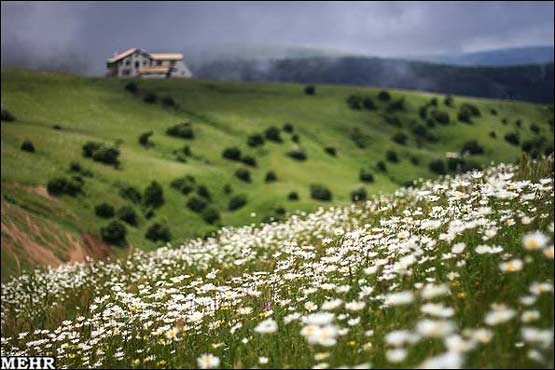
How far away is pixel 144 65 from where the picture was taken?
12225 centimetres

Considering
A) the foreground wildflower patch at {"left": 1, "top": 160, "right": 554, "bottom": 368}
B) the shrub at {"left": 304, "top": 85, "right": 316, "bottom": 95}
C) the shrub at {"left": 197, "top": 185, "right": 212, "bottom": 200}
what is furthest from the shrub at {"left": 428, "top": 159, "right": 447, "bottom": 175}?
the foreground wildflower patch at {"left": 1, "top": 160, "right": 554, "bottom": 368}

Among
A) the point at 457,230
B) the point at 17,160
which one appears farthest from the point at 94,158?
the point at 457,230

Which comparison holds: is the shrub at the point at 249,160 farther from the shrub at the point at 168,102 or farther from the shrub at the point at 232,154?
the shrub at the point at 168,102

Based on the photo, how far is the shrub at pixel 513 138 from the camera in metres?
100

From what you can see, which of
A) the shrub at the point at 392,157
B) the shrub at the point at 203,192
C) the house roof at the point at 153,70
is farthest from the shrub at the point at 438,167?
the house roof at the point at 153,70

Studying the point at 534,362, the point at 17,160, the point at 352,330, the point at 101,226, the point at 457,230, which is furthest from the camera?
the point at 17,160

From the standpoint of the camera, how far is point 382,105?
110m

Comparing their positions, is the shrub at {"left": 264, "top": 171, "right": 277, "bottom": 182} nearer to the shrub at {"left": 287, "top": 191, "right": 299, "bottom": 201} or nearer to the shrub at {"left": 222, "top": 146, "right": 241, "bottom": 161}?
the shrub at {"left": 222, "top": 146, "right": 241, "bottom": 161}

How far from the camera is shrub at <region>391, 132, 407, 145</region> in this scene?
3707 inches

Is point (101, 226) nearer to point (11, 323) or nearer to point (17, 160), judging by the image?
point (17, 160)

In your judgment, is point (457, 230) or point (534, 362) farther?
point (457, 230)

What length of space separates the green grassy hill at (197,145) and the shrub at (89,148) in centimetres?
85

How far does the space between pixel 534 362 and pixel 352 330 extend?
1.84 m

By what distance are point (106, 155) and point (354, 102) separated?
194 feet
